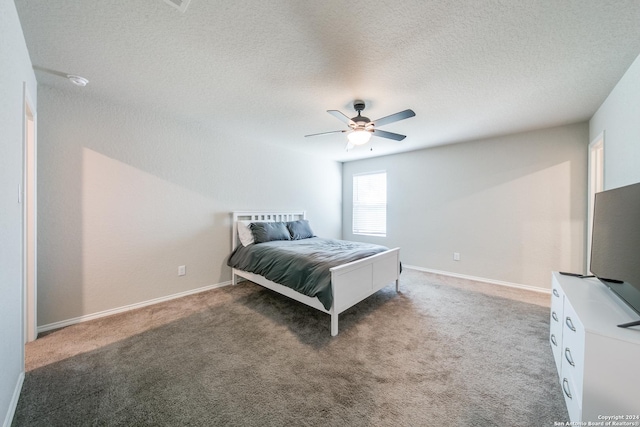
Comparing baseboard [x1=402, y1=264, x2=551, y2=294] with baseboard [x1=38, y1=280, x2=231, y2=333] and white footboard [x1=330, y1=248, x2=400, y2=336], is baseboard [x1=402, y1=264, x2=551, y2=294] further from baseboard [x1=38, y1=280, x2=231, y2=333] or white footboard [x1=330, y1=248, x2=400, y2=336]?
baseboard [x1=38, y1=280, x2=231, y2=333]

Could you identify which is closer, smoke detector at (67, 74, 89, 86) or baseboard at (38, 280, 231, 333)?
smoke detector at (67, 74, 89, 86)

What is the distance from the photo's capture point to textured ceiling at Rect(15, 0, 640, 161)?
1389 millimetres

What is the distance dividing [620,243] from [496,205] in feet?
8.21

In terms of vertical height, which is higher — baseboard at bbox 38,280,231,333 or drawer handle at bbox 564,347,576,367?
drawer handle at bbox 564,347,576,367

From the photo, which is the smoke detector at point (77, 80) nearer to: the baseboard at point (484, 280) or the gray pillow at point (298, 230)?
the gray pillow at point (298, 230)

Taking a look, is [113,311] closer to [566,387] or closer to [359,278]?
[359,278]

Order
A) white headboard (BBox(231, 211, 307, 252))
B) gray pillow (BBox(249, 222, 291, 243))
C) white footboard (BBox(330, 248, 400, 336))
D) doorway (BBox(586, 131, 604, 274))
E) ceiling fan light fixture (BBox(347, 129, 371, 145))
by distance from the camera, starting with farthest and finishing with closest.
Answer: white headboard (BBox(231, 211, 307, 252))
gray pillow (BBox(249, 222, 291, 243))
doorway (BBox(586, 131, 604, 274))
ceiling fan light fixture (BBox(347, 129, 371, 145))
white footboard (BBox(330, 248, 400, 336))

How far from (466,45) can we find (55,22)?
284 cm

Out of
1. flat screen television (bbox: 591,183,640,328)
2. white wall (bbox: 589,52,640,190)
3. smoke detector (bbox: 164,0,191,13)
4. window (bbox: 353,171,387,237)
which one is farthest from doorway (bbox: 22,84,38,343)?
white wall (bbox: 589,52,640,190)

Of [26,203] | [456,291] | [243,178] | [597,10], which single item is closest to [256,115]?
[243,178]

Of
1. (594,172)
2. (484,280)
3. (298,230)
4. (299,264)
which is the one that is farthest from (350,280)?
(594,172)

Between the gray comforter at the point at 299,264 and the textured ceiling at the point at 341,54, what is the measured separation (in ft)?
5.73

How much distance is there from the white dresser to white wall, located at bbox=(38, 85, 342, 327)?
3.65 m

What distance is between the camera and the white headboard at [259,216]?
3559 mm
